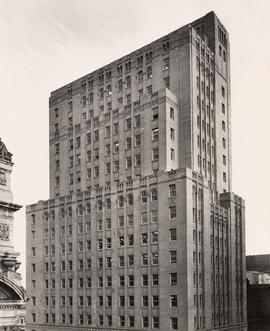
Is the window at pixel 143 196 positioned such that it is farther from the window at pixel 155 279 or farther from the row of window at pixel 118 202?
the window at pixel 155 279

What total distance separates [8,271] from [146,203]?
108 feet

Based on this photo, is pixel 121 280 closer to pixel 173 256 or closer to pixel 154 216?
pixel 173 256

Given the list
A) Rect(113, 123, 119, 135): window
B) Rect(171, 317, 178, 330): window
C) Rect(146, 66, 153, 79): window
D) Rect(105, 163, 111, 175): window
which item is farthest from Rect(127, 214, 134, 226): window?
Rect(146, 66, 153, 79): window

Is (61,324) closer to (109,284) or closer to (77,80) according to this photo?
(109,284)

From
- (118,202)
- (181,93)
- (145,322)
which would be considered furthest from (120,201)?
(181,93)

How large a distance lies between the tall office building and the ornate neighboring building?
29.4 metres

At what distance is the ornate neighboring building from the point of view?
48125 mm

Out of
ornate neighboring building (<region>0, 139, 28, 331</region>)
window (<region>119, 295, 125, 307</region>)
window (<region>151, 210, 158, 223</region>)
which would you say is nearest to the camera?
ornate neighboring building (<region>0, 139, 28, 331</region>)

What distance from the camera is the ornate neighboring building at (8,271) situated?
1895 inches

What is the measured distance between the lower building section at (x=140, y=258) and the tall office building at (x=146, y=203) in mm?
164

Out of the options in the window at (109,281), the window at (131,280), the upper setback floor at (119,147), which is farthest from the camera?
the upper setback floor at (119,147)

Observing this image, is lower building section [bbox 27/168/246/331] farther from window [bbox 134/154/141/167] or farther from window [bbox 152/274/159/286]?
window [bbox 134/154/141/167]

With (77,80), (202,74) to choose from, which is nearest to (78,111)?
(77,80)

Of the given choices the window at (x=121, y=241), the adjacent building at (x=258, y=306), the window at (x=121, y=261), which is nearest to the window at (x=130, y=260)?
the window at (x=121, y=261)
